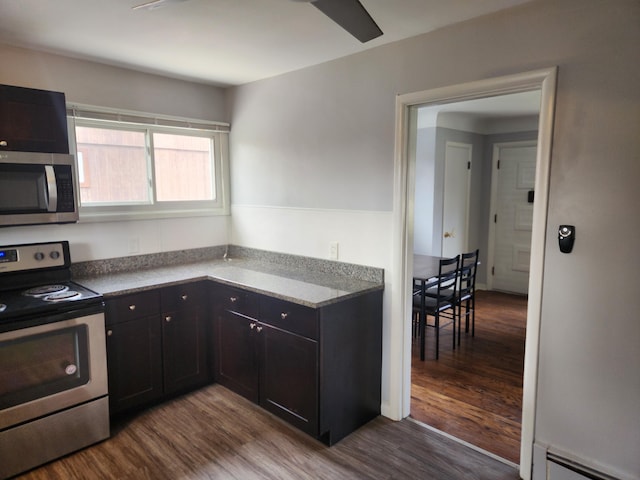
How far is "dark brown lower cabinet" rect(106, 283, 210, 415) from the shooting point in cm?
263

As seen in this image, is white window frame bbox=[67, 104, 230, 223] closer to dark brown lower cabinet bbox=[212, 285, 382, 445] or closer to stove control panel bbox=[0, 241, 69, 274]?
stove control panel bbox=[0, 241, 69, 274]

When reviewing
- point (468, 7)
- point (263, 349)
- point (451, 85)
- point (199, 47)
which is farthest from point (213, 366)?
point (468, 7)

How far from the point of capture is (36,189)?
8.26 ft

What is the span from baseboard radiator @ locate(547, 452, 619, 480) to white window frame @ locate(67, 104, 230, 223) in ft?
9.70

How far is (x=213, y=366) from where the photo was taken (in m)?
3.17

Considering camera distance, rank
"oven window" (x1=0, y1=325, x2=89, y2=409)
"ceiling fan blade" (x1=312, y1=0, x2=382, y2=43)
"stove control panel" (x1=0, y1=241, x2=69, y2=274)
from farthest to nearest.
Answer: "stove control panel" (x1=0, y1=241, x2=69, y2=274), "oven window" (x1=0, y1=325, x2=89, y2=409), "ceiling fan blade" (x1=312, y1=0, x2=382, y2=43)

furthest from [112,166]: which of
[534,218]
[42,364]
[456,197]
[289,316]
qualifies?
[456,197]

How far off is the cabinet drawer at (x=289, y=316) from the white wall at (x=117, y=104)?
126 centimetres

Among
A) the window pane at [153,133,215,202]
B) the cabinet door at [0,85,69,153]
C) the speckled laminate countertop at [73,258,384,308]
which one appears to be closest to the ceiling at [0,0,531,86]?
the cabinet door at [0,85,69,153]

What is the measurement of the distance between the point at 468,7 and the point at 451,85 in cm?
38

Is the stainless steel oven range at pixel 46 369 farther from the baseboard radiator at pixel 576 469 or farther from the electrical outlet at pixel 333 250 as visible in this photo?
the baseboard radiator at pixel 576 469

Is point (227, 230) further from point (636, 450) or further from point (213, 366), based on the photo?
point (636, 450)

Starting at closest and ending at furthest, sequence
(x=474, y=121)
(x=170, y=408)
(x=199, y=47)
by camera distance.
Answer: (x=199, y=47) → (x=170, y=408) → (x=474, y=121)

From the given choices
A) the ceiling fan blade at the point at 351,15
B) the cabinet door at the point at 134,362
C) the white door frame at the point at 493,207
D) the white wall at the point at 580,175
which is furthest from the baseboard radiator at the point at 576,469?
the white door frame at the point at 493,207
